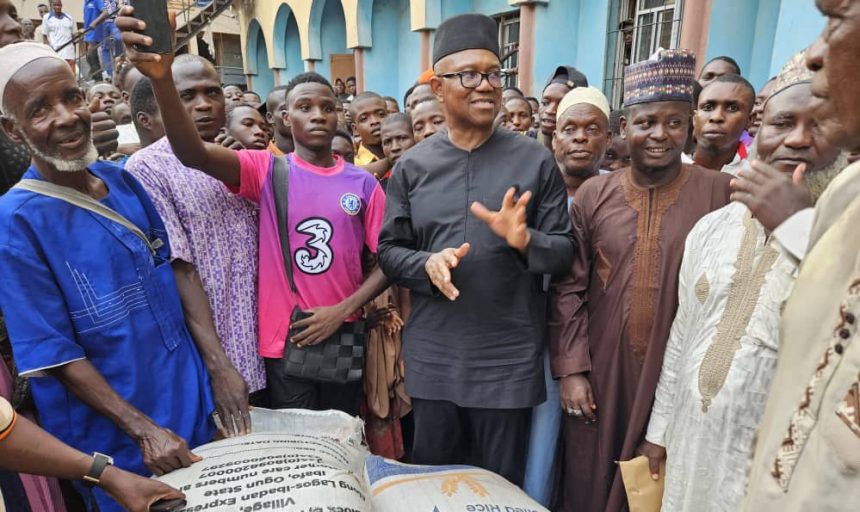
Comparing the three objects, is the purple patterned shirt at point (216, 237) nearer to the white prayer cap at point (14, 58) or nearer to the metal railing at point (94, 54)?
the white prayer cap at point (14, 58)

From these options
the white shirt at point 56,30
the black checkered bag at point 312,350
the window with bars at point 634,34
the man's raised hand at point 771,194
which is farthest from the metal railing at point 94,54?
the man's raised hand at point 771,194

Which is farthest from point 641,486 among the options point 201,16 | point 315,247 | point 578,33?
point 201,16

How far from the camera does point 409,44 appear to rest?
11125 millimetres

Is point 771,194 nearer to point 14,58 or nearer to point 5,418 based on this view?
point 5,418

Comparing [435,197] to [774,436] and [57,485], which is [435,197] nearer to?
[774,436]

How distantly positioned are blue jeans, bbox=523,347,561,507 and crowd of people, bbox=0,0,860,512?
14mm

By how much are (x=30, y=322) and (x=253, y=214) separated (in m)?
0.92

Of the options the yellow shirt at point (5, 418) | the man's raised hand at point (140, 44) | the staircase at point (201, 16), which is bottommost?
the yellow shirt at point (5, 418)

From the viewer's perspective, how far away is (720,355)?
1521 mm

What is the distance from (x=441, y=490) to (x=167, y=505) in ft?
2.74

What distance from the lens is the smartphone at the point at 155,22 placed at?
57.8 inches

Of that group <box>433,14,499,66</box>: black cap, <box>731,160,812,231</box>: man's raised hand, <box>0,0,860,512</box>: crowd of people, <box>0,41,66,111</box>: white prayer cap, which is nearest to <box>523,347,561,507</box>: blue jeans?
<box>0,0,860,512</box>: crowd of people

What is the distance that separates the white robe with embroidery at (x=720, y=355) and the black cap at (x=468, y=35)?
101cm

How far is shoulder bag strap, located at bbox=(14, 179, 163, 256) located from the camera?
147cm
